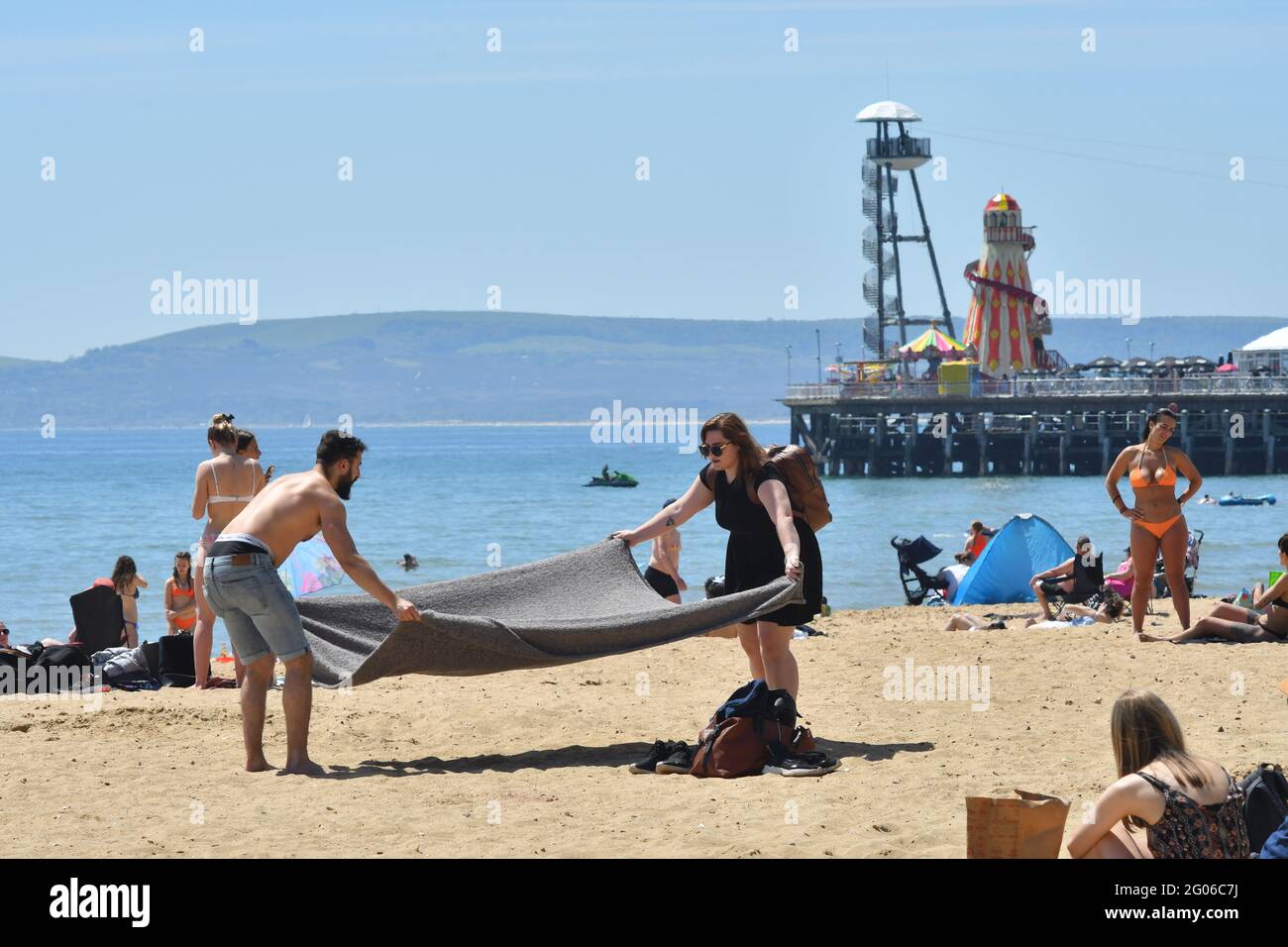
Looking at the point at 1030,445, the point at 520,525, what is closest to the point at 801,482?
the point at 520,525

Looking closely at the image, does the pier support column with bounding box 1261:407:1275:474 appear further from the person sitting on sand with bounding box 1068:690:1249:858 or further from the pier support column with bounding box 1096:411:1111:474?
the person sitting on sand with bounding box 1068:690:1249:858

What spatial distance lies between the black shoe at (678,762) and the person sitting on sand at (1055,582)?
7.20 metres

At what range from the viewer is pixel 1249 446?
64.9m

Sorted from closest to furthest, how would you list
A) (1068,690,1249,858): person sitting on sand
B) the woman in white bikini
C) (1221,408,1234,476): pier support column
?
(1068,690,1249,858): person sitting on sand → the woman in white bikini → (1221,408,1234,476): pier support column

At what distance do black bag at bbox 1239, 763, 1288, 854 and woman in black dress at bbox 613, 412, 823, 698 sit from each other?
2375 millimetres

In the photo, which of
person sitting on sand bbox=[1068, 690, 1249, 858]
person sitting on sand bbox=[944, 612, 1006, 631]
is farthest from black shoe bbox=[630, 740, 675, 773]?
person sitting on sand bbox=[944, 612, 1006, 631]

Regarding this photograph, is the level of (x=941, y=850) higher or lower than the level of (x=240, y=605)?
lower

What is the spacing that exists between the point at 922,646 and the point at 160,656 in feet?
15.6

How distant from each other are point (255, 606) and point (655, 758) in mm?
1806

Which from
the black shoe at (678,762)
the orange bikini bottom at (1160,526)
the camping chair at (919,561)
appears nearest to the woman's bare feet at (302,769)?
the black shoe at (678,762)

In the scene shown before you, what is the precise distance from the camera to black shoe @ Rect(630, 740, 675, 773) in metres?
7.20

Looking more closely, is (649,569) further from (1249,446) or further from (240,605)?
(1249,446)
